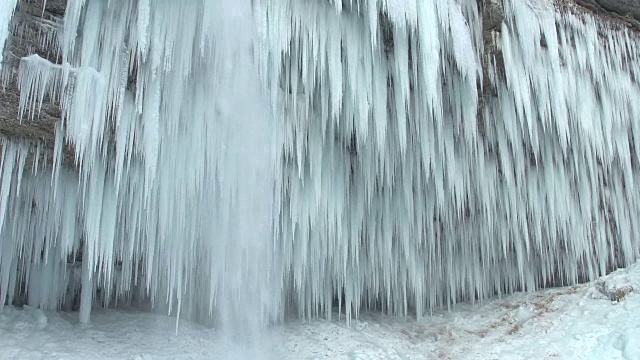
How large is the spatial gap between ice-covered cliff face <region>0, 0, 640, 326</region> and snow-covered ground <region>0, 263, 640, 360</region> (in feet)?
1.23

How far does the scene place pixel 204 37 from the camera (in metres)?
5.01

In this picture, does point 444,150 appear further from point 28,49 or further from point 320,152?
point 28,49

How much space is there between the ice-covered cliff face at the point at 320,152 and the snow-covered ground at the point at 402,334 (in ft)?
1.23

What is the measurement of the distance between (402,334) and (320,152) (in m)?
3.46

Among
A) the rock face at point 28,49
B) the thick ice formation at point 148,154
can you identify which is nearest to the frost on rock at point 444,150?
the thick ice formation at point 148,154

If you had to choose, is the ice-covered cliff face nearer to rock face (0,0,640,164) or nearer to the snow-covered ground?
rock face (0,0,640,164)

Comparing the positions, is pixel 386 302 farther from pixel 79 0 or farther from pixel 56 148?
pixel 79 0

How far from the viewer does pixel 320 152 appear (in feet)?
19.6

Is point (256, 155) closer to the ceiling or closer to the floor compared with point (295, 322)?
closer to the ceiling

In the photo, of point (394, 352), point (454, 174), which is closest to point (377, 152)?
point (454, 174)

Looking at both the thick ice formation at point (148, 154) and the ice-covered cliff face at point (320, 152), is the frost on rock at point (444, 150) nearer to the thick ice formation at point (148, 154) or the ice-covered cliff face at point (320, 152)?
the ice-covered cliff face at point (320, 152)

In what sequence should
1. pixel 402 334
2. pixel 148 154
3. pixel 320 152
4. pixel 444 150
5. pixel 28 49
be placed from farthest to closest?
pixel 402 334 < pixel 444 150 < pixel 320 152 < pixel 148 154 < pixel 28 49

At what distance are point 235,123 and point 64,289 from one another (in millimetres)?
3597

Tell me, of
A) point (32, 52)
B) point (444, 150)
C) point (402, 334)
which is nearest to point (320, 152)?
point (444, 150)
